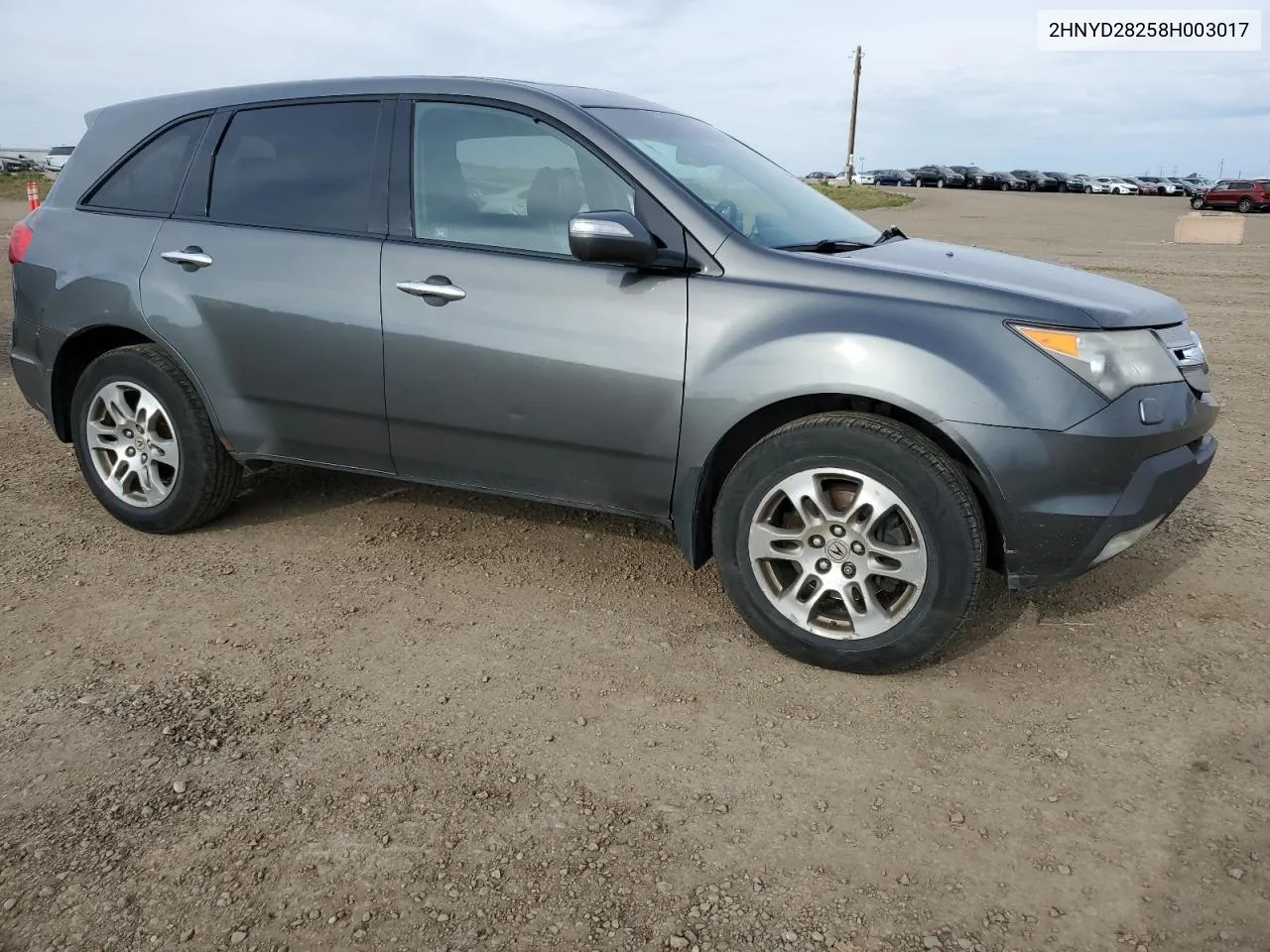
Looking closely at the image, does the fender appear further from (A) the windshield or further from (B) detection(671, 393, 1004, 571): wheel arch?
(A) the windshield

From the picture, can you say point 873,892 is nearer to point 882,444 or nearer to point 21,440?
point 882,444

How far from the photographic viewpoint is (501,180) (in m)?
3.59

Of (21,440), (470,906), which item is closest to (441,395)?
(470,906)

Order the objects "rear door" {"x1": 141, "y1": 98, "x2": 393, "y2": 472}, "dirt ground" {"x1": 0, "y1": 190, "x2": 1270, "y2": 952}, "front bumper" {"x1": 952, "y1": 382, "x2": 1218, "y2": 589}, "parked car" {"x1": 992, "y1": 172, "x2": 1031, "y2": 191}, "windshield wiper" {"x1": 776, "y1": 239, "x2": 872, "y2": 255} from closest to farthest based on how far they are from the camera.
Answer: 1. "dirt ground" {"x1": 0, "y1": 190, "x2": 1270, "y2": 952}
2. "front bumper" {"x1": 952, "y1": 382, "x2": 1218, "y2": 589}
3. "windshield wiper" {"x1": 776, "y1": 239, "x2": 872, "y2": 255}
4. "rear door" {"x1": 141, "y1": 98, "x2": 393, "y2": 472}
5. "parked car" {"x1": 992, "y1": 172, "x2": 1031, "y2": 191}

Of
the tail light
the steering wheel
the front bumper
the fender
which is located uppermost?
the steering wheel

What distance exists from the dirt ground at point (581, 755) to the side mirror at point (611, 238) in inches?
50.3

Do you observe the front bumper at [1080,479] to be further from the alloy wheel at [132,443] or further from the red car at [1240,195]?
the red car at [1240,195]

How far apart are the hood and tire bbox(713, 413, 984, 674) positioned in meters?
0.54

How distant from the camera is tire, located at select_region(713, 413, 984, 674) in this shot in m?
3.01

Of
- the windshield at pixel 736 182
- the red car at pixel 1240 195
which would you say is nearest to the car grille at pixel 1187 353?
the windshield at pixel 736 182

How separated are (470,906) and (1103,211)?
36323 millimetres

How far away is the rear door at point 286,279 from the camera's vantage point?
3717mm

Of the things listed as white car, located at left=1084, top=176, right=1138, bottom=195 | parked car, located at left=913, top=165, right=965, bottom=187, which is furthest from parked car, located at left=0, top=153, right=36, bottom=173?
white car, located at left=1084, top=176, right=1138, bottom=195

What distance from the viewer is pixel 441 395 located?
3596 mm
